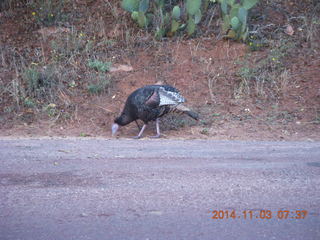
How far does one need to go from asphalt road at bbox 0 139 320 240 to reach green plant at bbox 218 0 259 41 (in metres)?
6.51

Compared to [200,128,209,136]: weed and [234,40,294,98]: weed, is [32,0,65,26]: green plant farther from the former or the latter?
[200,128,209,136]: weed

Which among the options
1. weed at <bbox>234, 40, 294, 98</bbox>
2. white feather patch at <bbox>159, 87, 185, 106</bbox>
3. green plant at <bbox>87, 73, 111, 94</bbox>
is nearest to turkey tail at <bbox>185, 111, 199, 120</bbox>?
white feather patch at <bbox>159, 87, 185, 106</bbox>

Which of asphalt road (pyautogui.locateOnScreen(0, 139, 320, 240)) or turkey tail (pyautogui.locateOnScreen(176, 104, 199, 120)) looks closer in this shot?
asphalt road (pyautogui.locateOnScreen(0, 139, 320, 240))

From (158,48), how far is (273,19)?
407 cm

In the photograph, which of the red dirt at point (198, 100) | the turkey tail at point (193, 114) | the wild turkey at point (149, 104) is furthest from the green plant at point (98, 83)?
the turkey tail at point (193, 114)

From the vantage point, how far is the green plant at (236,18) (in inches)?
485

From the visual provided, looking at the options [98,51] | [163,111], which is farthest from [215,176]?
[98,51]

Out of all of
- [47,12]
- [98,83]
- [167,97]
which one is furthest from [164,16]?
[167,97]

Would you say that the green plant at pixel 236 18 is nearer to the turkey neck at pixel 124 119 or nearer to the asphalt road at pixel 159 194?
the turkey neck at pixel 124 119

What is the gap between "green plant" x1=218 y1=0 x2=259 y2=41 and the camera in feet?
40.4

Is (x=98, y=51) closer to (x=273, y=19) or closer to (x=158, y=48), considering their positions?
(x=158, y=48)
